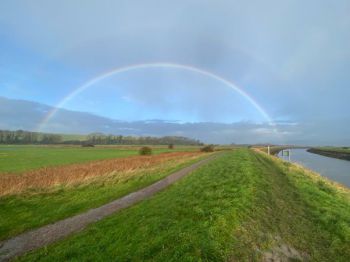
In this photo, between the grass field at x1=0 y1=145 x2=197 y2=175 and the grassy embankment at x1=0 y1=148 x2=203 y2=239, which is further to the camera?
the grass field at x1=0 y1=145 x2=197 y2=175

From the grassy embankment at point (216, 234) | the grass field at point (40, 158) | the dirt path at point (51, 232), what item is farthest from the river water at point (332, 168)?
the grass field at point (40, 158)

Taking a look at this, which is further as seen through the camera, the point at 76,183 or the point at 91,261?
the point at 76,183

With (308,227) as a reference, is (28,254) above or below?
below

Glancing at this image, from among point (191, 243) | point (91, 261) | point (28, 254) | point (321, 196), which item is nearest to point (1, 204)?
point (28, 254)

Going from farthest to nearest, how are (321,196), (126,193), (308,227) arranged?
(126,193) → (321,196) → (308,227)

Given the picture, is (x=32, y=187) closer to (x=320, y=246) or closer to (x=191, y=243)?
(x=191, y=243)

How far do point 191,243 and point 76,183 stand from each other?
1670cm

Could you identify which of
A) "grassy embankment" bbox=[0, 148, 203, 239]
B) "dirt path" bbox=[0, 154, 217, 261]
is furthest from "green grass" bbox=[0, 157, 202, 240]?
"dirt path" bbox=[0, 154, 217, 261]

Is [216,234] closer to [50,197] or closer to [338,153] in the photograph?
[50,197]

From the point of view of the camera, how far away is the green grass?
474 inches

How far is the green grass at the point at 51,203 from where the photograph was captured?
12.0m

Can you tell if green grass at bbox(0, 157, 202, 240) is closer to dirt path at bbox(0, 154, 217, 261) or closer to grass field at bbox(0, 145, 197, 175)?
dirt path at bbox(0, 154, 217, 261)

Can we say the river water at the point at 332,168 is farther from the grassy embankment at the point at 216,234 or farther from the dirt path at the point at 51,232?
the dirt path at the point at 51,232

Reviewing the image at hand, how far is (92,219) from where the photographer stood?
1216 cm
